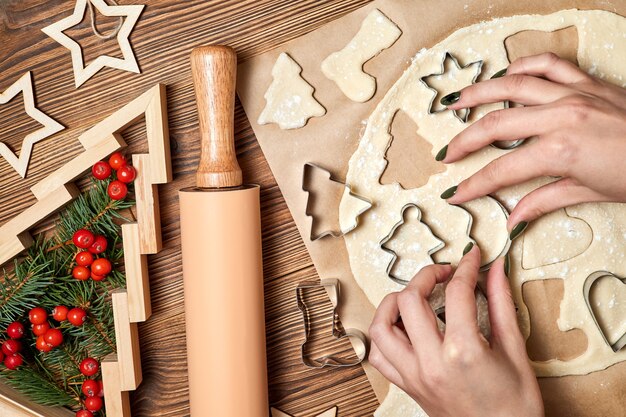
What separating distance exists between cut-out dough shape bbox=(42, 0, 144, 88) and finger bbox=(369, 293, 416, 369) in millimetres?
539

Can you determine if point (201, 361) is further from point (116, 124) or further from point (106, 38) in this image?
point (106, 38)

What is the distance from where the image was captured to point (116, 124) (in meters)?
0.88

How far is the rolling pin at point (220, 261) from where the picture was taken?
820mm

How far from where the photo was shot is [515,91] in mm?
812

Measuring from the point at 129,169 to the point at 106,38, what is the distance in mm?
221

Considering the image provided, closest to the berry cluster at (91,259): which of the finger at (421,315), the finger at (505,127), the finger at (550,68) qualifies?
the finger at (421,315)

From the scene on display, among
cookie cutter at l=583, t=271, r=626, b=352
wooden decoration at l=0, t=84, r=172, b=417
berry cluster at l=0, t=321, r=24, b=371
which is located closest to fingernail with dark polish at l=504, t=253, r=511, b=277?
cookie cutter at l=583, t=271, r=626, b=352

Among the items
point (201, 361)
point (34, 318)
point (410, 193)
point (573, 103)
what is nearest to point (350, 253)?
point (410, 193)

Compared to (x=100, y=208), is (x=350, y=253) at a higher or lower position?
lower

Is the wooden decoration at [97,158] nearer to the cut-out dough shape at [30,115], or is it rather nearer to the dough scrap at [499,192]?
the cut-out dough shape at [30,115]

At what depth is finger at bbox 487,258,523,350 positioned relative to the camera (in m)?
0.77

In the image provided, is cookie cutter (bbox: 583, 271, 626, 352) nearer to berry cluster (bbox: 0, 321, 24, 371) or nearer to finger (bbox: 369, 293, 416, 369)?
finger (bbox: 369, 293, 416, 369)

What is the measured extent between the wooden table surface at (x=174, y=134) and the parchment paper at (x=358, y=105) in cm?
3

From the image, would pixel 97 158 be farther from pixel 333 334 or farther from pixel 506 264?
pixel 506 264
